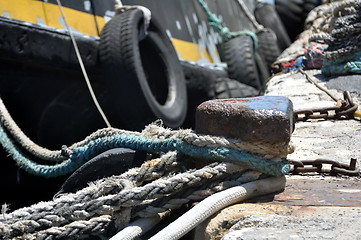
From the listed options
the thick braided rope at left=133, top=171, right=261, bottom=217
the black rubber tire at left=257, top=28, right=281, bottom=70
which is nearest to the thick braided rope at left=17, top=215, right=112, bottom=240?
the thick braided rope at left=133, top=171, right=261, bottom=217

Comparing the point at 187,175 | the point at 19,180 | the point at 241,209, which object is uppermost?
the point at 187,175

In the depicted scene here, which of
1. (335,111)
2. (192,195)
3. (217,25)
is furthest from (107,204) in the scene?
(217,25)

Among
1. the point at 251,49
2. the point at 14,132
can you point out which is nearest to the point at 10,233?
the point at 14,132

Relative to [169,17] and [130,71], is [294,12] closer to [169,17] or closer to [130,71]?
[169,17]

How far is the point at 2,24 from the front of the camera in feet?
9.36

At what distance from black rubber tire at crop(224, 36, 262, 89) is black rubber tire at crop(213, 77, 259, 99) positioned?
1.13ft

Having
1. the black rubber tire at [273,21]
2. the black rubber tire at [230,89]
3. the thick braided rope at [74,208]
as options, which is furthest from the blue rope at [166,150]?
the black rubber tire at [273,21]

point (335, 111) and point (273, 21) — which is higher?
point (273, 21)

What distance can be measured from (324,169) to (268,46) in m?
5.45

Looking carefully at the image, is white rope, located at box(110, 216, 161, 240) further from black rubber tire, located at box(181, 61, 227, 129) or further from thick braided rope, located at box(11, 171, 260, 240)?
black rubber tire, located at box(181, 61, 227, 129)

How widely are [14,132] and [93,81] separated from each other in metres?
0.97

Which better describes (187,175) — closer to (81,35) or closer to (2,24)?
(2,24)

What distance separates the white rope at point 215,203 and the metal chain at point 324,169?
25 cm

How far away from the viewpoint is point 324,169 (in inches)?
65.3
